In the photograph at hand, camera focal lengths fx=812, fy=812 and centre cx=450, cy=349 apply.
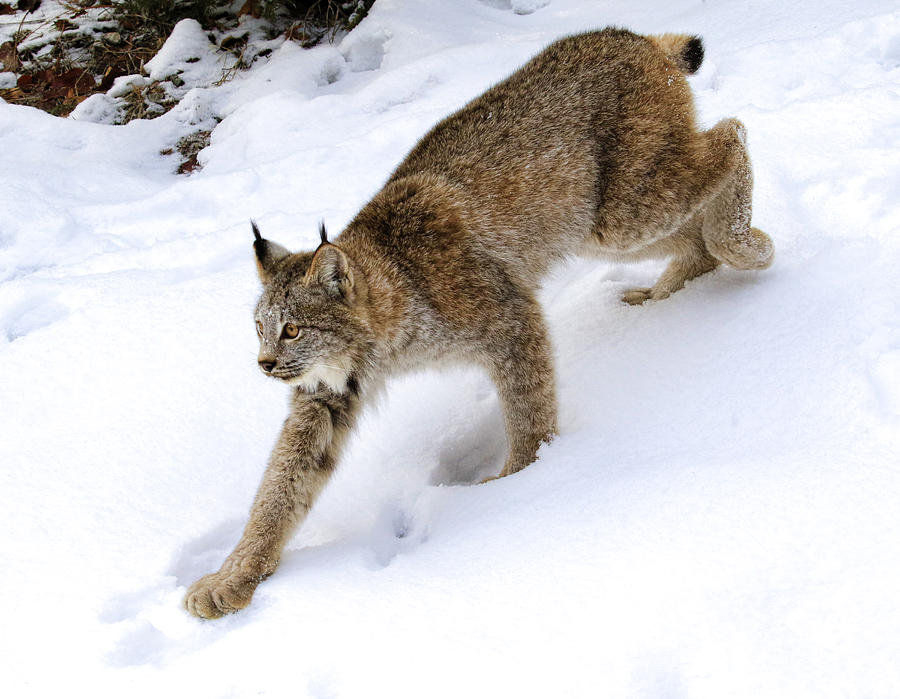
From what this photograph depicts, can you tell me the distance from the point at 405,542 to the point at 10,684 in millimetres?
1429

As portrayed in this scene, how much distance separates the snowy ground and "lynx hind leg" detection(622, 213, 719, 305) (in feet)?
0.28

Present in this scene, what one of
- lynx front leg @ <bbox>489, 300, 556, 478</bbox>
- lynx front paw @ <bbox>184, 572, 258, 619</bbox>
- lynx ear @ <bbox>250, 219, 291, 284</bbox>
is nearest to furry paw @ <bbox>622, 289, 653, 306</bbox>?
lynx front leg @ <bbox>489, 300, 556, 478</bbox>

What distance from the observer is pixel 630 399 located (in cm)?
360

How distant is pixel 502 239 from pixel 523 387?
70 centimetres

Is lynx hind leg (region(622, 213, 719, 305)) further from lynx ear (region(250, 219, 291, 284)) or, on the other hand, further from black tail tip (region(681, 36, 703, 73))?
lynx ear (region(250, 219, 291, 284))

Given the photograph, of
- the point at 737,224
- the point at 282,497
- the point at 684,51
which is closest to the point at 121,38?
the point at 684,51

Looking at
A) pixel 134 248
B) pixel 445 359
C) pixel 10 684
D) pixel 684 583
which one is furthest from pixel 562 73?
pixel 10 684

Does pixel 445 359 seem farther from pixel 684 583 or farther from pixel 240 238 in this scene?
pixel 240 238

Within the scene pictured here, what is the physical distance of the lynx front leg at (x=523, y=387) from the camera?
3588 mm

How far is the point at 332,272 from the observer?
3363 millimetres

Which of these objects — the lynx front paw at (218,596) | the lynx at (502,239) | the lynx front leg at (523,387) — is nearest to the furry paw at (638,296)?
the lynx at (502,239)

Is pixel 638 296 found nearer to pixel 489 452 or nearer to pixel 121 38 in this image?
pixel 489 452

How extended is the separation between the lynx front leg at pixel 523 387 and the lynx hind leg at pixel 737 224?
1114 millimetres

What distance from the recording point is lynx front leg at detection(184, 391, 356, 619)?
2.90 metres
